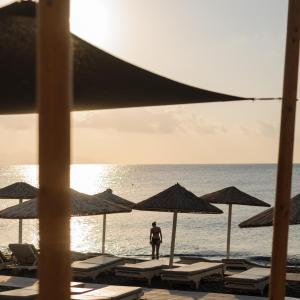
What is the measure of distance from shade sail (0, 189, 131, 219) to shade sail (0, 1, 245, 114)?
27.5 feet

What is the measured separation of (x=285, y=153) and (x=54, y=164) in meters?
1.80

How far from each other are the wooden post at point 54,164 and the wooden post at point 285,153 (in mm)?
1728

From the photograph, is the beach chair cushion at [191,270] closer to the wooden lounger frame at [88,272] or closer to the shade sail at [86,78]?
Answer: the wooden lounger frame at [88,272]

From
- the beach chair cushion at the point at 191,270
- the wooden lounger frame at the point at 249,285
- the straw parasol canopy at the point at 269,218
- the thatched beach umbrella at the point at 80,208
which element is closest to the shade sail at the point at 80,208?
the thatched beach umbrella at the point at 80,208

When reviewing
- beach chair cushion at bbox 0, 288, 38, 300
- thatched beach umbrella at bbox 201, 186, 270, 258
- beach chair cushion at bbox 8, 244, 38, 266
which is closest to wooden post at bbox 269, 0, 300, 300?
beach chair cushion at bbox 0, 288, 38, 300

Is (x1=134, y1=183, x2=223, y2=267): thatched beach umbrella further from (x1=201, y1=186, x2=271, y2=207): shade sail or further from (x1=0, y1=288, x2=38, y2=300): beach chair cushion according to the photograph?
(x1=0, y1=288, x2=38, y2=300): beach chair cushion

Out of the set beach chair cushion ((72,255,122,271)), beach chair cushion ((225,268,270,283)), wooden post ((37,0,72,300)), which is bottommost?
beach chair cushion ((72,255,122,271))

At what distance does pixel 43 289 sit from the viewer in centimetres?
262

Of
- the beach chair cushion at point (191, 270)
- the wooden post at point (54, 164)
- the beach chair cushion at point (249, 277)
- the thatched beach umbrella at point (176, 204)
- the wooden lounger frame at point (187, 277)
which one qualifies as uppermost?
the wooden post at point (54, 164)

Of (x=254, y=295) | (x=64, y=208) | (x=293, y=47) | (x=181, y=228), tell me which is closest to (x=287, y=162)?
(x=293, y=47)

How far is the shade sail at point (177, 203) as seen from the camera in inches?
565

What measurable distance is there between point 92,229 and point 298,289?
5243cm

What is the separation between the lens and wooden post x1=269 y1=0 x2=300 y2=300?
3.91 metres

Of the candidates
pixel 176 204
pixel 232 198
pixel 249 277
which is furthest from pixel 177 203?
pixel 232 198
